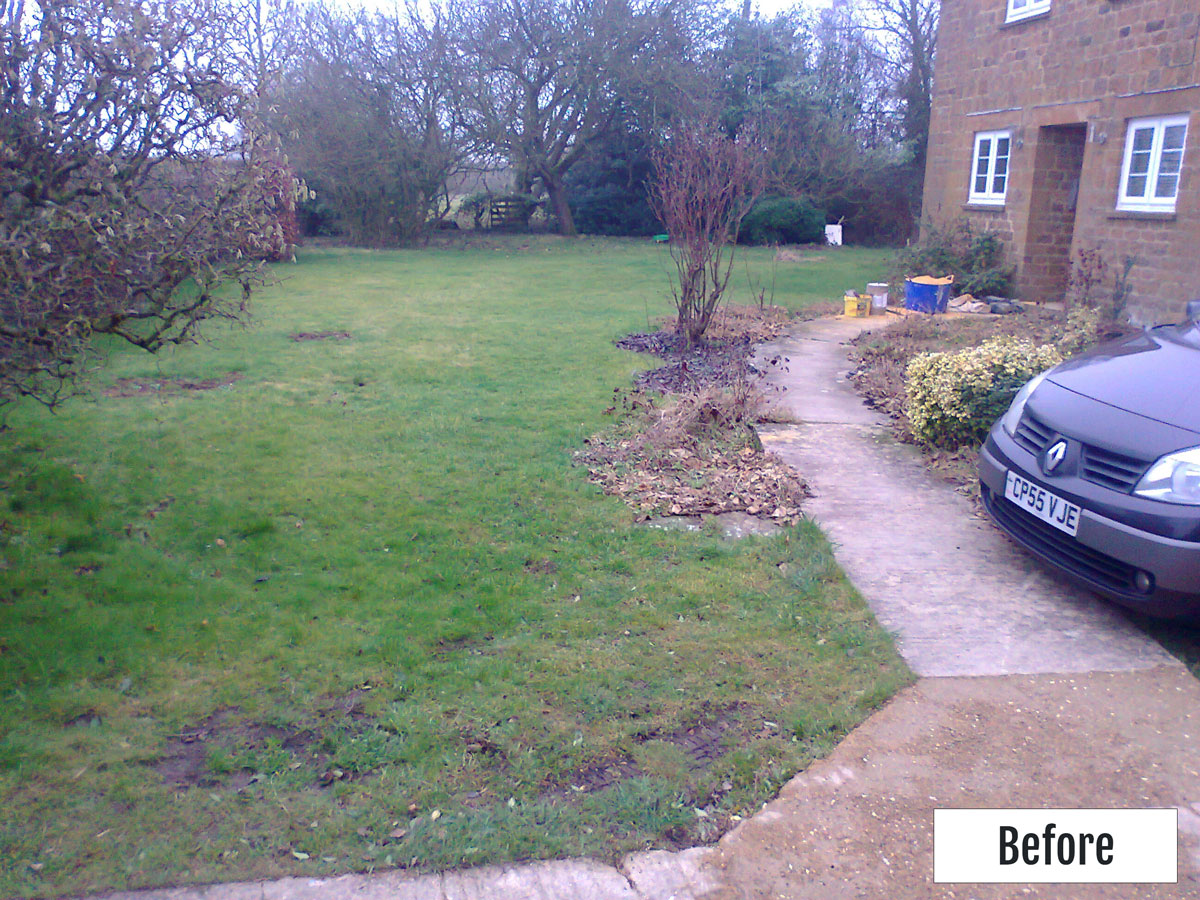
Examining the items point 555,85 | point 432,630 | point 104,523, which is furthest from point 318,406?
point 555,85

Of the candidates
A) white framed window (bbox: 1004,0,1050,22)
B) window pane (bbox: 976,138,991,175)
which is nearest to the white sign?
white framed window (bbox: 1004,0,1050,22)

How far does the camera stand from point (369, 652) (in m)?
4.04

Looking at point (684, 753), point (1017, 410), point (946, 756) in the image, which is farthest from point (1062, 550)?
point (684, 753)

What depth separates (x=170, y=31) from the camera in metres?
4.49

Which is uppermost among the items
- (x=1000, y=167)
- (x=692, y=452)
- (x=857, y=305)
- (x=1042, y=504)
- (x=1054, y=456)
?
(x=1000, y=167)

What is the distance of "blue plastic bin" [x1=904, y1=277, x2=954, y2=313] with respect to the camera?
44.2ft

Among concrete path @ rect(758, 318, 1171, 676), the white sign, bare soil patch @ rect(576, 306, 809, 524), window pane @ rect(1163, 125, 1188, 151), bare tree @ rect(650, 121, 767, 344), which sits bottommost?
the white sign

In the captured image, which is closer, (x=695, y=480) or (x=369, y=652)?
(x=369, y=652)

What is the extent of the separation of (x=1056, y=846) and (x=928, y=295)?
11.8 m

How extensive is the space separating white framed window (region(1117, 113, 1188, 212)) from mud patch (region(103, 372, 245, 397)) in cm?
1113

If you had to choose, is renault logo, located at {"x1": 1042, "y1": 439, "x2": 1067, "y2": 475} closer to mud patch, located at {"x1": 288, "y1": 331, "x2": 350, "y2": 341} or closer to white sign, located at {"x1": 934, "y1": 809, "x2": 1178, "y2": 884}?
white sign, located at {"x1": 934, "y1": 809, "x2": 1178, "y2": 884}

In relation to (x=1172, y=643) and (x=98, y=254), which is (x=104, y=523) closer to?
(x=98, y=254)

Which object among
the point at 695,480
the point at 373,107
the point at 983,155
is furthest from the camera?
the point at 373,107

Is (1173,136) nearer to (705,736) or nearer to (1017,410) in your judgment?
(1017,410)
